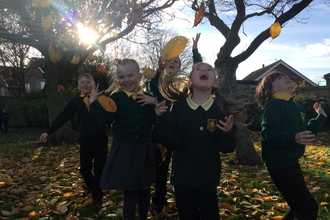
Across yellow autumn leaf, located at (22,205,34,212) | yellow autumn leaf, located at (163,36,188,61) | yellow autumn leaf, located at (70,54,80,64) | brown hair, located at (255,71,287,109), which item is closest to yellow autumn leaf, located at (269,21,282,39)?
brown hair, located at (255,71,287,109)

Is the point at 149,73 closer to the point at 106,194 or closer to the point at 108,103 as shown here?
the point at 108,103

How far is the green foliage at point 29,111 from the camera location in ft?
61.8

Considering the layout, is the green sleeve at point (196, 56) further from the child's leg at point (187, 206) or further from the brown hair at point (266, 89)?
the child's leg at point (187, 206)

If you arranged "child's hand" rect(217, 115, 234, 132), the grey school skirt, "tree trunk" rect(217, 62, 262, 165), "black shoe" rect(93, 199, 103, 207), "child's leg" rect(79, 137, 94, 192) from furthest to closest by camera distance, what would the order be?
"tree trunk" rect(217, 62, 262, 165)
"child's leg" rect(79, 137, 94, 192)
"black shoe" rect(93, 199, 103, 207)
the grey school skirt
"child's hand" rect(217, 115, 234, 132)

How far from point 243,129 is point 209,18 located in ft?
8.50

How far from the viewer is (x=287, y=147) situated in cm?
291

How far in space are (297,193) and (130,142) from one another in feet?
4.92

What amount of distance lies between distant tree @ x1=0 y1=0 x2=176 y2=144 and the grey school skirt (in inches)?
179

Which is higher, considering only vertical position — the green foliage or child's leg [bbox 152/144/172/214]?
the green foliage

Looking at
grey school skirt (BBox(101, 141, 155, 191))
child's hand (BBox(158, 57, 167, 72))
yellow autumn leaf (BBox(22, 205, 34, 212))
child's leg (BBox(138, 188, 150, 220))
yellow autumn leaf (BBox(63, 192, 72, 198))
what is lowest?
yellow autumn leaf (BBox(22, 205, 34, 212))

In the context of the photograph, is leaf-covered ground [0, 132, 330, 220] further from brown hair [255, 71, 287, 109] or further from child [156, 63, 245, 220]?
brown hair [255, 71, 287, 109]

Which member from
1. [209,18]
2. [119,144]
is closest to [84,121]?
[119,144]

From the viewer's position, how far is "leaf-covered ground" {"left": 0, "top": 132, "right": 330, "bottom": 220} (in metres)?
3.80

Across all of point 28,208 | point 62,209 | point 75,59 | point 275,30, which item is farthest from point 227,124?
point 75,59
